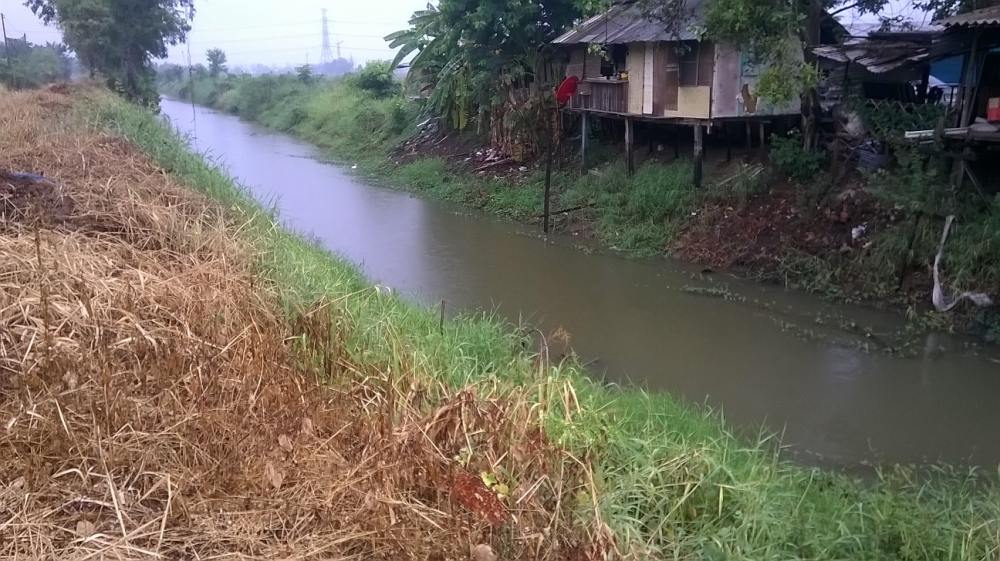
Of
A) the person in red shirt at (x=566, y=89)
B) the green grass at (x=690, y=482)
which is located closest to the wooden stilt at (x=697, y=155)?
the person in red shirt at (x=566, y=89)

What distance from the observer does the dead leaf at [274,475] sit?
314 cm

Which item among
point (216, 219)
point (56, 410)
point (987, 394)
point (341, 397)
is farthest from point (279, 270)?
point (987, 394)

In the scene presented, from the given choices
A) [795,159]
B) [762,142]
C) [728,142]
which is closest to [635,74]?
[728,142]

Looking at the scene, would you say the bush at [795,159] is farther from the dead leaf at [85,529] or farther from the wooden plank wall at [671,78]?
the dead leaf at [85,529]

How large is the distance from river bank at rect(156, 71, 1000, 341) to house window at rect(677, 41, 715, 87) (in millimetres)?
1400

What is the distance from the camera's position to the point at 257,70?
43.8 m

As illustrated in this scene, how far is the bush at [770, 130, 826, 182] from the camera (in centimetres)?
1089

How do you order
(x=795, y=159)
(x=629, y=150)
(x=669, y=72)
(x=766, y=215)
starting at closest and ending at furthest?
1. (x=766, y=215)
2. (x=795, y=159)
3. (x=669, y=72)
4. (x=629, y=150)

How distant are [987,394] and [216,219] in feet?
21.8

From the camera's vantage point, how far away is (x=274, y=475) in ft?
10.4

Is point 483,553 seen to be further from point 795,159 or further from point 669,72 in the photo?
point 669,72

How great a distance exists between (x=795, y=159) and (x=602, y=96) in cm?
412

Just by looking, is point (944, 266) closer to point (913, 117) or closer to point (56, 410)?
point (913, 117)

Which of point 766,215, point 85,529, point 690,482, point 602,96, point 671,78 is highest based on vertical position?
point 671,78
